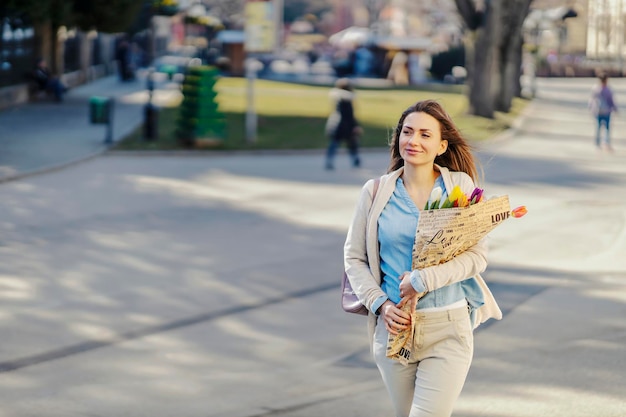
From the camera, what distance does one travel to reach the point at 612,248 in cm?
1305

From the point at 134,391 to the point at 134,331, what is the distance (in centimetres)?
167

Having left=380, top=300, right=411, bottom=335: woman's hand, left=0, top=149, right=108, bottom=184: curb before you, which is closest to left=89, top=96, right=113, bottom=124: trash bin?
left=0, top=149, right=108, bottom=184: curb

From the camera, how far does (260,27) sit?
26234 millimetres

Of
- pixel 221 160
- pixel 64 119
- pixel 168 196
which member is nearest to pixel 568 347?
pixel 168 196

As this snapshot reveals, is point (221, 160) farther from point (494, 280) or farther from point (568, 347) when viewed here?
point (568, 347)

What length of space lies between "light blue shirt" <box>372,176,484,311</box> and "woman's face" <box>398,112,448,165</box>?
13 centimetres

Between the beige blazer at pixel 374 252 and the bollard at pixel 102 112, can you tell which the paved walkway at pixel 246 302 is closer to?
the beige blazer at pixel 374 252

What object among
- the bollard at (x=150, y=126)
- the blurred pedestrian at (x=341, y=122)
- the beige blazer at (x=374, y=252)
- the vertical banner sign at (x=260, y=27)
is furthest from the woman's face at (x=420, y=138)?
the vertical banner sign at (x=260, y=27)

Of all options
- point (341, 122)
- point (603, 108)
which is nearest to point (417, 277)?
point (341, 122)

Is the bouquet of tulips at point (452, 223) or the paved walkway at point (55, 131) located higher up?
the bouquet of tulips at point (452, 223)

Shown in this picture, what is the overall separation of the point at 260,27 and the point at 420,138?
22.0 meters

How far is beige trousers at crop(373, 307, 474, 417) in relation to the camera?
4.48m

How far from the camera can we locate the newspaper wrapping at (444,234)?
4.39m

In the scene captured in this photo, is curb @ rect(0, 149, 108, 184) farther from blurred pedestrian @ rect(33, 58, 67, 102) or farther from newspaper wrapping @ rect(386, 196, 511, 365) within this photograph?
blurred pedestrian @ rect(33, 58, 67, 102)
